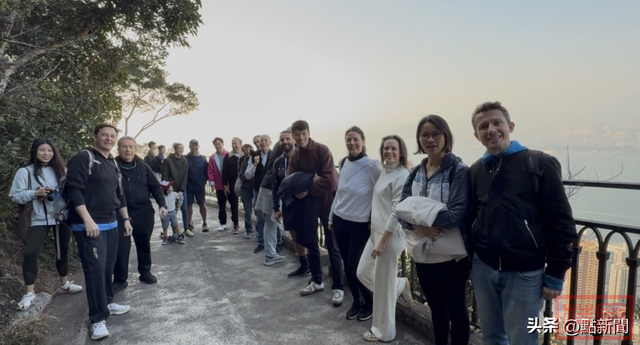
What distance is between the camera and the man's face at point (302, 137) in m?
3.67

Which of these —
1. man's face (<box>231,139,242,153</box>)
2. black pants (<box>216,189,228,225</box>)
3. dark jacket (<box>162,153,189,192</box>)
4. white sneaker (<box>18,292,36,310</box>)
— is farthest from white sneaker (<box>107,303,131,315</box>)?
man's face (<box>231,139,242,153</box>)

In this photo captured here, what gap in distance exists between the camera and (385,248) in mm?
2723

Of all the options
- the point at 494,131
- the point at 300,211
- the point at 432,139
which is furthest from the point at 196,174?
the point at 494,131

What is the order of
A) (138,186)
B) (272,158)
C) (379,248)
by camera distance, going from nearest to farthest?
(379,248)
(138,186)
(272,158)

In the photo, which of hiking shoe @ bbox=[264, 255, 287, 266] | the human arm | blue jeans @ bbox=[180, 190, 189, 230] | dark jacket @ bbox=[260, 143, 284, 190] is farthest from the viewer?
blue jeans @ bbox=[180, 190, 189, 230]

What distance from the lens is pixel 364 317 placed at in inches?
125

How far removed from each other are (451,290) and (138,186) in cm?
382

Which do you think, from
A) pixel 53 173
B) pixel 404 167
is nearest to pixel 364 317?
pixel 404 167

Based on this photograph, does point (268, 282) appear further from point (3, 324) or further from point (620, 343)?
point (620, 343)

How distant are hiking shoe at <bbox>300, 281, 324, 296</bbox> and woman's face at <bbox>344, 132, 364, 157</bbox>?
1642 millimetres

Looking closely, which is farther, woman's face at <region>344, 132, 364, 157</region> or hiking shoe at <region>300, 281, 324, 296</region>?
hiking shoe at <region>300, 281, 324, 296</region>

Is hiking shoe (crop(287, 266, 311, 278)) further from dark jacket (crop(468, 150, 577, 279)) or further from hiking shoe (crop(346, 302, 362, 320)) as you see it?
dark jacket (crop(468, 150, 577, 279))

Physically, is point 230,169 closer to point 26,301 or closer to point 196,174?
point 196,174

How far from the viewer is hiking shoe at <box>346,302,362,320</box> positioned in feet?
10.6
